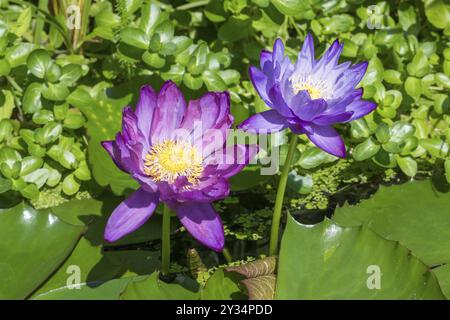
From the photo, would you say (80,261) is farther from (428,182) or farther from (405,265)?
(428,182)

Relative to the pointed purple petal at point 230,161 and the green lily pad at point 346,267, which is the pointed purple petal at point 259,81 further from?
the green lily pad at point 346,267

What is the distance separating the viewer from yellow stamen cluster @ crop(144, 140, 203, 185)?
1.89 meters

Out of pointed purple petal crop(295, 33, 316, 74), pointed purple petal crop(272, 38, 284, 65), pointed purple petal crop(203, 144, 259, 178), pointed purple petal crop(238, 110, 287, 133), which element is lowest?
pointed purple petal crop(203, 144, 259, 178)

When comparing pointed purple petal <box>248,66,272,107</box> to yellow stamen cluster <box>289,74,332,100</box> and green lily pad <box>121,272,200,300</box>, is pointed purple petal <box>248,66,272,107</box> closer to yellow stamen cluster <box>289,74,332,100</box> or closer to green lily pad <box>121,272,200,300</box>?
yellow stamen cluster <box>289,74,332,100</box>

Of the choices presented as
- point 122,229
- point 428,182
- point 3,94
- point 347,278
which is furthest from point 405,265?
point 3,94

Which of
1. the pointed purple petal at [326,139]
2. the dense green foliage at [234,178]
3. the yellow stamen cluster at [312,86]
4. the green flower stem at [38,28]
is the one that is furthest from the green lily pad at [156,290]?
the green flower stem at [38,28]

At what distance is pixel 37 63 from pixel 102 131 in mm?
304

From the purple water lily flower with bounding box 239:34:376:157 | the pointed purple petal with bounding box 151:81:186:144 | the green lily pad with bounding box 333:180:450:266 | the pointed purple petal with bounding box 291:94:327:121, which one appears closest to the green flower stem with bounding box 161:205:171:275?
the pointed purple petal with bounding box 151:81:186:144

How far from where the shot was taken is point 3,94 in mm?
2604

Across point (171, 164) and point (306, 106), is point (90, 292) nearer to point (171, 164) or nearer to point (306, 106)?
point (171, 164)

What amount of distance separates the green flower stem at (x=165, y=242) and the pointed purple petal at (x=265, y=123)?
0.30m

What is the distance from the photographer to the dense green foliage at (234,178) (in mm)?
1896

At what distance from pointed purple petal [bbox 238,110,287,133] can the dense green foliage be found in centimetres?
26

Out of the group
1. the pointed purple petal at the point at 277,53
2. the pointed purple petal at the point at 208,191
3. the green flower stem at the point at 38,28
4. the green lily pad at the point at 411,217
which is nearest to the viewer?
the pointed purple petal at the point at 208,191
